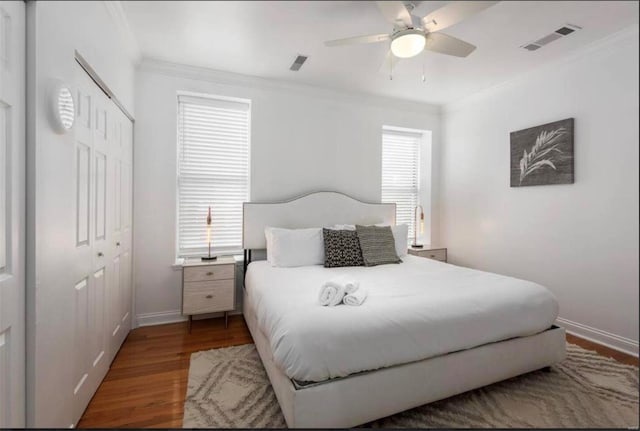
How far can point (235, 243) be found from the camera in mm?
2865

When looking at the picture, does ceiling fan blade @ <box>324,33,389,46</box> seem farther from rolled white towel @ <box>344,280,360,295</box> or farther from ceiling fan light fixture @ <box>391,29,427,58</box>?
rolled white towel @ <box>344,280,360,295</box>

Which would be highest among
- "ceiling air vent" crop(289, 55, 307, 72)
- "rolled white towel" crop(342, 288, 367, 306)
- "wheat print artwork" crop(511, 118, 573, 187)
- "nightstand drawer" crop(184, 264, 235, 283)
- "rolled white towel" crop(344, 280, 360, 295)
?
"ceiling air vent" crop(289, 55, 307, 72)

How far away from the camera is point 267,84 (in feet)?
9.23

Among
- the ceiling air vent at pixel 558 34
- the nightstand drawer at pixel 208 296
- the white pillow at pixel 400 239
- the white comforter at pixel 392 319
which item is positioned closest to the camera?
the white comforter at pixel 392 319

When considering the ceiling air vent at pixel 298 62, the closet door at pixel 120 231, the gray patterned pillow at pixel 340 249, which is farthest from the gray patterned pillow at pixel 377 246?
the closet door at pixel 120 231

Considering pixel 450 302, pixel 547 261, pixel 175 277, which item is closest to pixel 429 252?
pixel 547 261

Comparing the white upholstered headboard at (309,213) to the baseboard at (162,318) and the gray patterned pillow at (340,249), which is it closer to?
the gray patterned pillow at (340,249)

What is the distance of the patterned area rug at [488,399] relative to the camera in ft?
2.56

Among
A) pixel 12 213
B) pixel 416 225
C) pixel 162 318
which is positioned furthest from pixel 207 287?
pixel 416 225

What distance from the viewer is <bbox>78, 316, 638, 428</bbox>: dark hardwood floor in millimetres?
1236

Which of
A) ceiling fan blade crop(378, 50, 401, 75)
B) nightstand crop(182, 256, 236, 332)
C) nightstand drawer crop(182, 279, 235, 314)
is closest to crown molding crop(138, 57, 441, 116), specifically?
ceiling fan blade crop(378, 50, 401, 75)

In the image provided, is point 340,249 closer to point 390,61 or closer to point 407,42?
point 390,61

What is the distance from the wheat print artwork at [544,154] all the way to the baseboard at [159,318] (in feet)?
9.66

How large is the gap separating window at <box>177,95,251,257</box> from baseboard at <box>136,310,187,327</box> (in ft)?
1.77
